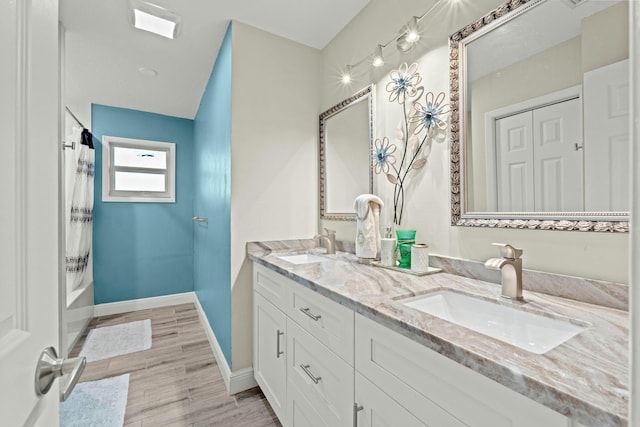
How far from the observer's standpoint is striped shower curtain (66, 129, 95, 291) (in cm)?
262

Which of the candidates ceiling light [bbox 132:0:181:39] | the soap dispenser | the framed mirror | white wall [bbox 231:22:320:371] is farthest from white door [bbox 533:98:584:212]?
ceiling light [bbox 132:0:181:39]

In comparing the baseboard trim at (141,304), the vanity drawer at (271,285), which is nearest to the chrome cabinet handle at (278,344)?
the vanity drawer at (271,285)

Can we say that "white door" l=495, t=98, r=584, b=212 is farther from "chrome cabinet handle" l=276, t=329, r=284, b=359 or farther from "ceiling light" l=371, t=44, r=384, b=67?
"chrome cabinet handle" l=276, t=329, r=284, b=359

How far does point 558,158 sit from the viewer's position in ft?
3.04

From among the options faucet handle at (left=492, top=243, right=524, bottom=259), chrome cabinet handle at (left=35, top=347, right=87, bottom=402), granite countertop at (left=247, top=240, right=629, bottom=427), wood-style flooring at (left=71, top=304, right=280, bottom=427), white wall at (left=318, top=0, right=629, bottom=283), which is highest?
white wall at (left=318, top=0, right=629, bottom=283)

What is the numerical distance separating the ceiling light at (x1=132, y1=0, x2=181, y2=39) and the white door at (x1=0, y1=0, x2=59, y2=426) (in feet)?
5.31

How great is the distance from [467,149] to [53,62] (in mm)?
1295

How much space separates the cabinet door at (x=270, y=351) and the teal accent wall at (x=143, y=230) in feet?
7.23

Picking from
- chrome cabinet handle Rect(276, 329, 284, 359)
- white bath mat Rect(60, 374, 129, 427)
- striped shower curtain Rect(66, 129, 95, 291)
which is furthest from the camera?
striped shower curtain Rect(66, 129, 95, 291)

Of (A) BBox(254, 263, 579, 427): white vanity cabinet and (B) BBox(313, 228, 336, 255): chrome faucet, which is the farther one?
(B) BBox(313, 228, 336, 255): chrome faucet

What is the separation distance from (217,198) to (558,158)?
204 centimetres

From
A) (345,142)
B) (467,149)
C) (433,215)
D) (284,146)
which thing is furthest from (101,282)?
(467,149)

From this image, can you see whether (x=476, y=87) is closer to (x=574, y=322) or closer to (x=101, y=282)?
(x=574, y=322)

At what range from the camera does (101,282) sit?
3.15m
